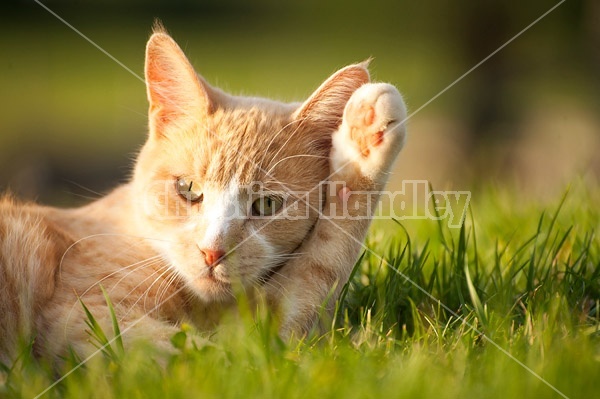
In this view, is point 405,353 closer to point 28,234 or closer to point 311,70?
point 28,234

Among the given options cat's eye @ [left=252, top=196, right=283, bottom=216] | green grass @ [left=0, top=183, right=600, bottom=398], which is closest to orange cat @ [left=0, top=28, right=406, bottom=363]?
cat's eye @ [left=252, top=196, right=283, bottom=216]

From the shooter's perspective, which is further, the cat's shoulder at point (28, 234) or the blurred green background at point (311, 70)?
the blurred green background at point (311, 70)

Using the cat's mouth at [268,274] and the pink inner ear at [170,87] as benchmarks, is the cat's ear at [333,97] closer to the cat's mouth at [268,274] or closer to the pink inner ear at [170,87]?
the pink inner ear at [170,87]

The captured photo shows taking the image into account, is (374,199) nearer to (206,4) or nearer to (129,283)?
(129,283)

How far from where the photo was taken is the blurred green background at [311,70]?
20.1ft

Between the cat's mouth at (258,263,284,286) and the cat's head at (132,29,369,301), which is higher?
the cat's head at (132,29,369,301)

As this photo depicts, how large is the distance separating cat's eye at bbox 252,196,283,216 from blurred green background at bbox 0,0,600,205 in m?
3.37

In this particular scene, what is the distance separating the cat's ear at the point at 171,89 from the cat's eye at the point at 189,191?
0.67ft

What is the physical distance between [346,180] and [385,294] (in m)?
0.34

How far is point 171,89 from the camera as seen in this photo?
7.39ft

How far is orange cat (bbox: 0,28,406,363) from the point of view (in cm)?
192

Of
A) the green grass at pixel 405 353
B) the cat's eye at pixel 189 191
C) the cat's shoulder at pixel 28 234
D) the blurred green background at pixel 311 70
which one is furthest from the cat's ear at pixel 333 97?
the blurred green background at pixel 311 70

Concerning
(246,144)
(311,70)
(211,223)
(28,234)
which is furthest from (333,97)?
(311,70)

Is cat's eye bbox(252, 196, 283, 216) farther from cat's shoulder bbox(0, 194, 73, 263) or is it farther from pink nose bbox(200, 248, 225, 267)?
cat's shoulder bbox(0, 194, 73, 263)
